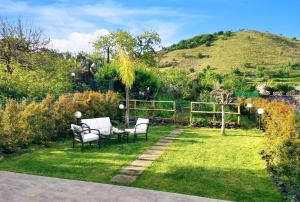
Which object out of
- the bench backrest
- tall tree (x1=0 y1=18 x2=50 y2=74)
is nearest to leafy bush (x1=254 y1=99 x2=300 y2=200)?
the bench backrest

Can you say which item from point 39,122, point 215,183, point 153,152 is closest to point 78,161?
point 153,152

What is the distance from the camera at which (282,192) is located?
6285 millimetres

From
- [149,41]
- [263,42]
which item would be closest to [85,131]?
[149,41]

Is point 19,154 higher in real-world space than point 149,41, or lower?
lower

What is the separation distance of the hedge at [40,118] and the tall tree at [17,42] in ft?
34.4

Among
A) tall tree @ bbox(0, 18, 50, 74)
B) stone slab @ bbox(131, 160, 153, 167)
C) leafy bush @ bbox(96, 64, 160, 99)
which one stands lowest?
stone slab @ bbox(131, 160, 153, 167)

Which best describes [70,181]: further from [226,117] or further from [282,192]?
[226,117]

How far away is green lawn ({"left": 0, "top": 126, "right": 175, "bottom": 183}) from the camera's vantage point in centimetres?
727

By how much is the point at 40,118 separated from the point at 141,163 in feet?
13.1

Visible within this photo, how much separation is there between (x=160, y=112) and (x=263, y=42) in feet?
165

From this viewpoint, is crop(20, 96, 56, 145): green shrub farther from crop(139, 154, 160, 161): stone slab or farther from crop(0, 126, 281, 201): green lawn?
crop(139, 154, 160, 161): stone slab

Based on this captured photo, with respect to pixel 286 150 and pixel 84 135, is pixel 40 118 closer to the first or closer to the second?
pixel 84 135

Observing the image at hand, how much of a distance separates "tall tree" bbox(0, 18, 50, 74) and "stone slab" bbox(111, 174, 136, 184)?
16557mm

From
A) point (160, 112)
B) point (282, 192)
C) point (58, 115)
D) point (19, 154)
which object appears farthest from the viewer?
point (160, 112)
